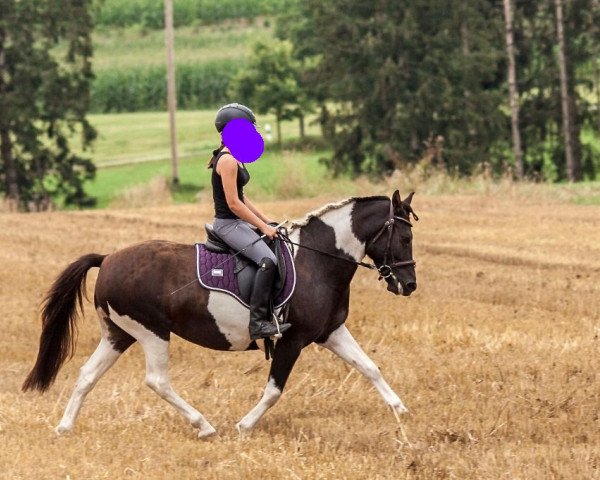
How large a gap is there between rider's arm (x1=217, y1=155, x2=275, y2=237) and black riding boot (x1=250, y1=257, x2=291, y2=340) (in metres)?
0.34

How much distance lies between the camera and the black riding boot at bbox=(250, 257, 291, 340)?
9609mm

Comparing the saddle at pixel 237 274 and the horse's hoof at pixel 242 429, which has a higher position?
the saddle at pixel 237 274

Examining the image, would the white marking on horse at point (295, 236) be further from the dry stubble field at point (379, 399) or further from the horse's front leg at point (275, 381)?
the dry stubble field at point (379, 399)

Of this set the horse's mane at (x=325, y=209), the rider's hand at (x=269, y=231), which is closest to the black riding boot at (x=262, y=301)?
the rider's hand at (x=269, y=231)

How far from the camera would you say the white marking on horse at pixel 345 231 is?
33.1ft

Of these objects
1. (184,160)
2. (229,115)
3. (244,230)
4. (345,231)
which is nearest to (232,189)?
(244,230)

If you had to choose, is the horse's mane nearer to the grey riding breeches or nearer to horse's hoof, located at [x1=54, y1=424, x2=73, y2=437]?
the grey riding breeches

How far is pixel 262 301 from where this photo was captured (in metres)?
9.66

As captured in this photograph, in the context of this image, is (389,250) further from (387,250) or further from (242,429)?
(242,429)

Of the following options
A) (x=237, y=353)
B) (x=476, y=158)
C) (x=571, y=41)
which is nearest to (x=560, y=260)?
(x=237, y=353)

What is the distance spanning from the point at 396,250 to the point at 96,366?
100 inches

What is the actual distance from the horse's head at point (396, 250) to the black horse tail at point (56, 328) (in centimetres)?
232

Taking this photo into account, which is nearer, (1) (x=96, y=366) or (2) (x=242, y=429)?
(2) (x=242, y=429)

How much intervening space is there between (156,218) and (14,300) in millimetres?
12755
